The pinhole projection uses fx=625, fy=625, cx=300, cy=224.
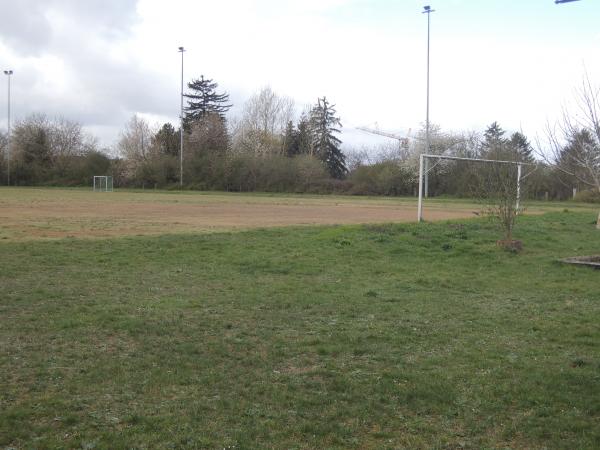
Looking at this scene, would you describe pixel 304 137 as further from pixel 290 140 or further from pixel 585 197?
pixel 585 197

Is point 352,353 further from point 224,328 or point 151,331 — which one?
point 151,331

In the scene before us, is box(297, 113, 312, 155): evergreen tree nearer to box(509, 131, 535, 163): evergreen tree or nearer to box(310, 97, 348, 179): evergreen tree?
box(310, 97, 348, 179): evergreen tree

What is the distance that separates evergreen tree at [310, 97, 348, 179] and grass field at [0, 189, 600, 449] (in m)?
70.4

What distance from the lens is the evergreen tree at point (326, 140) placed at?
270 feet

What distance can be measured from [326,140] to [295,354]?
256ft

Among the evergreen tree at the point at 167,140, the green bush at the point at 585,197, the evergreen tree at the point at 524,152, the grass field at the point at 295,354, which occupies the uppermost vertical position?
the evergreen tree at the point at 167,140

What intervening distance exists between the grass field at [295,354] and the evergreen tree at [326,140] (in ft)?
231

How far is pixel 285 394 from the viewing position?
16.0 ft

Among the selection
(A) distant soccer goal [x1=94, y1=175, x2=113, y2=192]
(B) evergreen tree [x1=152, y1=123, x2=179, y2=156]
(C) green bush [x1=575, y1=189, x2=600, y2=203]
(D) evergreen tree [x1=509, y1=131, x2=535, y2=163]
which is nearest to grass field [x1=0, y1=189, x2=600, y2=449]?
(D) evergreen tree [x1=509, y1=131, x2=535, y2=163]

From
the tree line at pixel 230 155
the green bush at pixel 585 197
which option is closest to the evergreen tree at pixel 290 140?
the tree line at pixel 230 155

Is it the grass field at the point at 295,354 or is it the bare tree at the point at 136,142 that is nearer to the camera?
the grass field at the point at 295,354

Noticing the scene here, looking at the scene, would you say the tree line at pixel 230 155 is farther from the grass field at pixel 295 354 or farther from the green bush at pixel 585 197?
the grass field at pixel 295 354

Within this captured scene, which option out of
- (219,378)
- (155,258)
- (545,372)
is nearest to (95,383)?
(219,378)

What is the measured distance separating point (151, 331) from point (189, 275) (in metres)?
4.13
